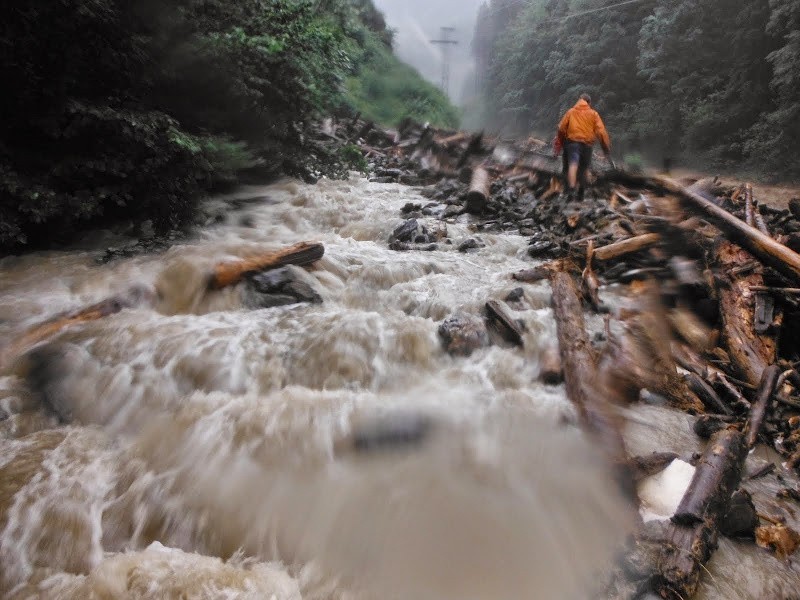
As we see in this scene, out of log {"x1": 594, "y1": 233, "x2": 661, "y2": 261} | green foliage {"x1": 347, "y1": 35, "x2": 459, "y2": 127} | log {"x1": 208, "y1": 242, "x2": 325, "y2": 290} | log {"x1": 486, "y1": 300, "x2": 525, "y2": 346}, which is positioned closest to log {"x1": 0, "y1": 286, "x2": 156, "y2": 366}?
log {"x1": 208, "y1": 242, "x2": 325, "y2": 290}

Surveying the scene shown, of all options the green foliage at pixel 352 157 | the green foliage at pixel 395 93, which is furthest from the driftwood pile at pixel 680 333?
the green foliage at pixel 395 93

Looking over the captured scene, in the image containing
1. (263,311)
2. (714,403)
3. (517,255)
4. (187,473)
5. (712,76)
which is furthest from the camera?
(712,76)

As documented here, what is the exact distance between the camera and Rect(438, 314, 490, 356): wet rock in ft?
12.0

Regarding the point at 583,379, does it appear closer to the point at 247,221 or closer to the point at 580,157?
the point at 247,221

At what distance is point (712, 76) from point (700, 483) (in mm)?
18176

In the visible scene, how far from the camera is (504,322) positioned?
151 inches

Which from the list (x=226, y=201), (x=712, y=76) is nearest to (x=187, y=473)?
(x=226, y=201)

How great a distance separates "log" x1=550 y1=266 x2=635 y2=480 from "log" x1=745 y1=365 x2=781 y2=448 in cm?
76

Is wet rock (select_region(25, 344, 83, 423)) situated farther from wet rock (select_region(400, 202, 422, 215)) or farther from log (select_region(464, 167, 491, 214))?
log (select_region(464, 167, 491, 214))

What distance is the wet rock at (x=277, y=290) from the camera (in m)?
4.43

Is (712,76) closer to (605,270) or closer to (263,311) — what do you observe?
(605,270)

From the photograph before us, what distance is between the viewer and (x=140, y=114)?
4.86 m

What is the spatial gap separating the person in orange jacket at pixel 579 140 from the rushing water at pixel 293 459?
14.0ft

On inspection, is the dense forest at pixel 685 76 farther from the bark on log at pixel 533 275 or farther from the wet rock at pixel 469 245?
the bark on log at pixel 533 275
